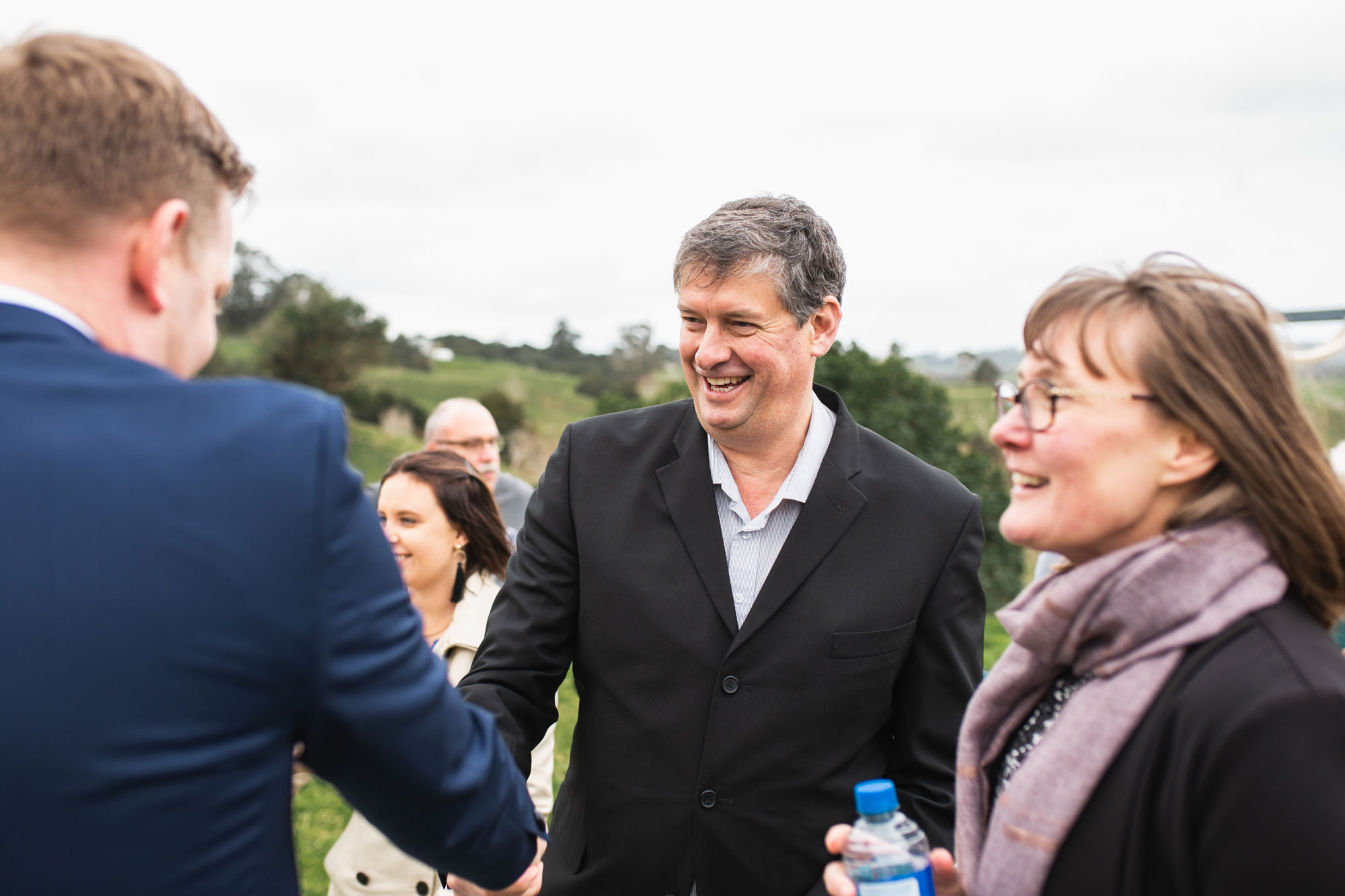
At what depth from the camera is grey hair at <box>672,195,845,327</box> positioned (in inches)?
113

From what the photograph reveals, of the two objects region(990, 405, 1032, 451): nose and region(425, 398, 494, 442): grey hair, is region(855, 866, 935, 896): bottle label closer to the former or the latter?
region(990, 405, 1032, 451): nose

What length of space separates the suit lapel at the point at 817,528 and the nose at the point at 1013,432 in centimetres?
90

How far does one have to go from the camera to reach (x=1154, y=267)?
1.83m

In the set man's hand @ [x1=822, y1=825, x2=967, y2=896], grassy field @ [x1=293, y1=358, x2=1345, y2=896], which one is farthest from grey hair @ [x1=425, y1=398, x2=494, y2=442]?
man's hand @ [x1=822, y1=825, x2=967, y2=896]

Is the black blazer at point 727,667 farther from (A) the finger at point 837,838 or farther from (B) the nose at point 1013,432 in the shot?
(B) the nose at point 1013,432

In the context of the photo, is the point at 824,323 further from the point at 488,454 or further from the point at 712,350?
the point at 488,454

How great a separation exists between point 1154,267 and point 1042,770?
0.91 m

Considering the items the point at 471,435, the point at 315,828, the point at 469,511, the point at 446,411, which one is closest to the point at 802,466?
the point at 469,511

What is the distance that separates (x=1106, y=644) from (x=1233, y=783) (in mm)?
313

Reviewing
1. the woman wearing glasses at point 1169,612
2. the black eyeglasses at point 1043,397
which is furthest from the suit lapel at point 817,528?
the black eyeglasses at point 1043,397

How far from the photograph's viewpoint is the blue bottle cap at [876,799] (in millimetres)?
1792

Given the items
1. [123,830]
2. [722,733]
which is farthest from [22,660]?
[722,733]

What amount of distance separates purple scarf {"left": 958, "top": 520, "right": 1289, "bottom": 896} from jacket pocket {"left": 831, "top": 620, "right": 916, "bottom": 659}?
0.80 meters

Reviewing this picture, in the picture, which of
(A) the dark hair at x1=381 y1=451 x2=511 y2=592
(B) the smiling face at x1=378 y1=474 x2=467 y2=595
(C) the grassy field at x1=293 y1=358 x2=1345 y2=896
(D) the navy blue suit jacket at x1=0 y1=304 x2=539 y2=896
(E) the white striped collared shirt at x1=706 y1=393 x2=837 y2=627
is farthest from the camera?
(A) the dark hair at x1=381 y1=451 x2=511 y2=592
